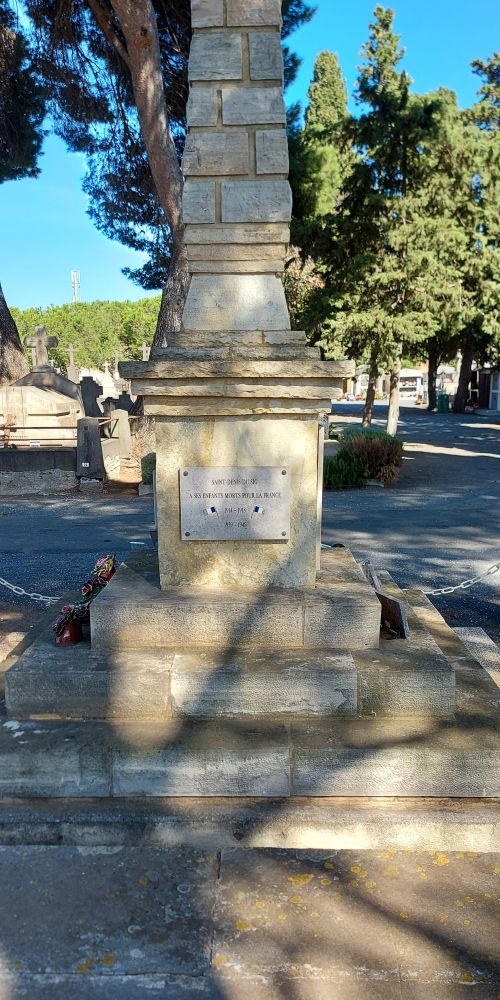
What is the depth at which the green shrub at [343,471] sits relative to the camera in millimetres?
14641

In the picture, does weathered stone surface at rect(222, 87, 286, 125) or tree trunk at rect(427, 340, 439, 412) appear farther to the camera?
tree trunk at rect(427, 340, 439, 412)

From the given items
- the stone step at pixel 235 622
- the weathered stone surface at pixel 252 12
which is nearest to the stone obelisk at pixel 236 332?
the weathered stone surface at pixel 252 12

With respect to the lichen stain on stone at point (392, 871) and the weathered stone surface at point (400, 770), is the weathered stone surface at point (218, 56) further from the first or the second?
the lichen stain on stone at point (392, 871)

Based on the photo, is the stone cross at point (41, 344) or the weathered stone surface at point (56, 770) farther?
the stone cross at point (41, 344)

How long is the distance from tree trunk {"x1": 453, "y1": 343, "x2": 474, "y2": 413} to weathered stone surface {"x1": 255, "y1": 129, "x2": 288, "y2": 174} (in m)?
30.0

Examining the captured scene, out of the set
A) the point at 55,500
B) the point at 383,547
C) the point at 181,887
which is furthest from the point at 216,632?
the point at 55,500

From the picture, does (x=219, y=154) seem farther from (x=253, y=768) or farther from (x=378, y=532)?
(x=378, y=532)

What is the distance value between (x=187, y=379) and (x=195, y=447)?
1.31 ft

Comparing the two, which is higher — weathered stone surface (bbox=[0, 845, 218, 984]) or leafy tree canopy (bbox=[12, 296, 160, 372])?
leafy tree canopy (bbox=[12, 296, 160, 372])

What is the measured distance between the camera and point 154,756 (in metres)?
3.37

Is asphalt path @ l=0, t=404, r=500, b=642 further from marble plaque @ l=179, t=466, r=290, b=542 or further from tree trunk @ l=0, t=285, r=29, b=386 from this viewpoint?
tree trunk @ l=0, t=285, r=29, b=386


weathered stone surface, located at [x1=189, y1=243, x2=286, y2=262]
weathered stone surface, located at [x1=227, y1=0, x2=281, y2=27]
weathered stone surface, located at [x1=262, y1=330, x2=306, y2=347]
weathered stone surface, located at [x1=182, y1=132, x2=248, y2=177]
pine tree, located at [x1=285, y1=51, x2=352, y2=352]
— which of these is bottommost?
weathered stone surface, located at [x1=262, y1=330, x2=306, y2=347]

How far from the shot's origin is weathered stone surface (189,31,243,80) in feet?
13.3

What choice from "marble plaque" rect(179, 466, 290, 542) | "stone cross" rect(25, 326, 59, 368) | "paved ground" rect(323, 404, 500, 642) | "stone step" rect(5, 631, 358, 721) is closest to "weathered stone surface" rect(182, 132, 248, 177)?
"marble plaque" rect(179, 466, 290, 542)
